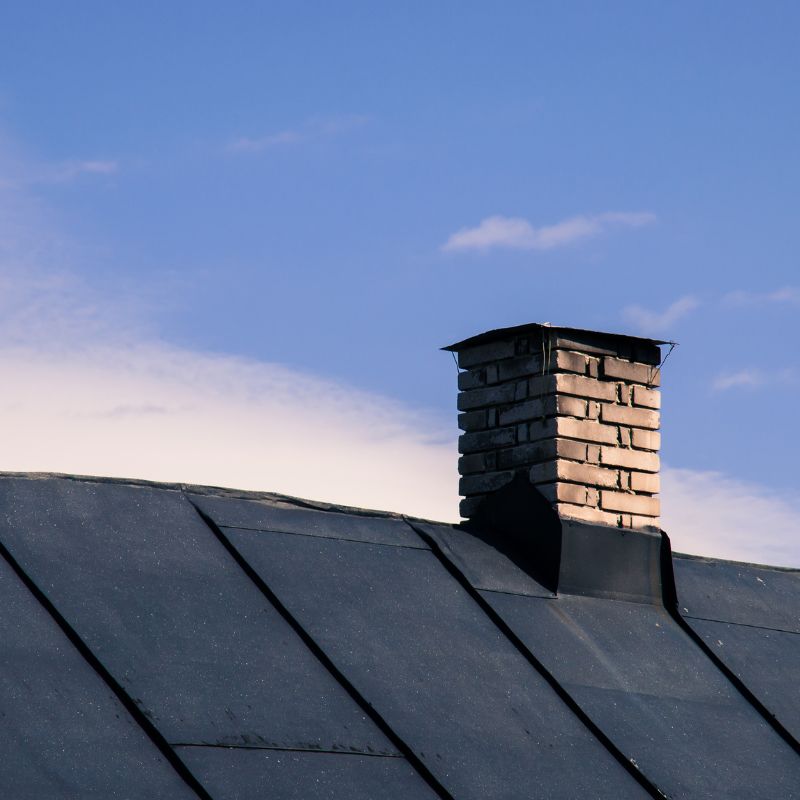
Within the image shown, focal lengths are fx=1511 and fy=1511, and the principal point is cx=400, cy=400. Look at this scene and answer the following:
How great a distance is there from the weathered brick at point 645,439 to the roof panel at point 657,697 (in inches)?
36.8

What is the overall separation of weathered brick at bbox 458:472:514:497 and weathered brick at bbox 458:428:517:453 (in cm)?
15

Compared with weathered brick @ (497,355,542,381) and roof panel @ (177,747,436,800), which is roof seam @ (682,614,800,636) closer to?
weathered brick @ (497,355,542,381)

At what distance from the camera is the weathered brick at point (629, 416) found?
7977 mm

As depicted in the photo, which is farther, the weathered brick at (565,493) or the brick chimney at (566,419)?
the brick chimney at (566,419)

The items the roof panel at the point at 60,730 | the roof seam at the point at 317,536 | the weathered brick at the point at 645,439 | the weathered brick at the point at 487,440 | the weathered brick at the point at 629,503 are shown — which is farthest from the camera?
the weathered brick at the point at 645,439

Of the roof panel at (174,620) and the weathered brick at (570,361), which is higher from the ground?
the weathered brick at (570,361)

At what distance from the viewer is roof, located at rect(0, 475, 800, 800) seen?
5082 mm

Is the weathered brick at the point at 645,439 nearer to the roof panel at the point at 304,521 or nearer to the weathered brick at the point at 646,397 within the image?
the weathered brick at the point at 646,397

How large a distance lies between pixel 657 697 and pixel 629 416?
1.76m

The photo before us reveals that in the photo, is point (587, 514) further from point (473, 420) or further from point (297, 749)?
point (297, 749)

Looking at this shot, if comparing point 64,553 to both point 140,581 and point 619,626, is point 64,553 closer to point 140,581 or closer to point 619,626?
point 140,581

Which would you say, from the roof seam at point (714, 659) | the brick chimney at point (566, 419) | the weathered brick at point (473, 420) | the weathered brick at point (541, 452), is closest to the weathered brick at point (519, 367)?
the brick chimney at point (566, 419)

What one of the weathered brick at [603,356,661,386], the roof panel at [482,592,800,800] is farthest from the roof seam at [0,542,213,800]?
the weathered brick at [603,356,661,386]

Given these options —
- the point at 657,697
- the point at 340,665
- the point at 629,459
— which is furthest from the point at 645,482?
the point at 340,665
